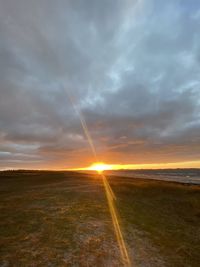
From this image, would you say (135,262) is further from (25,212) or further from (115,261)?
(25,212)

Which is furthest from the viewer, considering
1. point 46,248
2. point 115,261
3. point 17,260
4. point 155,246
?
point 155,246

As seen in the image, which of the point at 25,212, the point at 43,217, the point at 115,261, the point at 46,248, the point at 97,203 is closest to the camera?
the point at 115,261

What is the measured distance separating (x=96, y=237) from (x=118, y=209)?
23.9ft

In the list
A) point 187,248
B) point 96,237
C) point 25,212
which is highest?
point 25,212

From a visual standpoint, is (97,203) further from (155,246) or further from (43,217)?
(155,246)

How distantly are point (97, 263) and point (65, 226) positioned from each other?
4.61 m

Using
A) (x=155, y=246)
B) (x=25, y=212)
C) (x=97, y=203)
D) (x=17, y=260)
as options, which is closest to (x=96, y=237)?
(x=155, y=246)

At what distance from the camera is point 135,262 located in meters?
9.89

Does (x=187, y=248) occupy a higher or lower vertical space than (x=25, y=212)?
lower

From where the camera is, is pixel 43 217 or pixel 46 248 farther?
pixel 43 217

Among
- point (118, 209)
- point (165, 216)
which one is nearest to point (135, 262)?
point (118, 209)

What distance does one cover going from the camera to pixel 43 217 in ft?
49.9

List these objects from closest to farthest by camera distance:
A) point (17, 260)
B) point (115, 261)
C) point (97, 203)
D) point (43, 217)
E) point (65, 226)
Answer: point (17, 260)
point (115, 261)
point (65, 226)
point (43, 217)
point (97, 203)

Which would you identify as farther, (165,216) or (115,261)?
(165,216)
